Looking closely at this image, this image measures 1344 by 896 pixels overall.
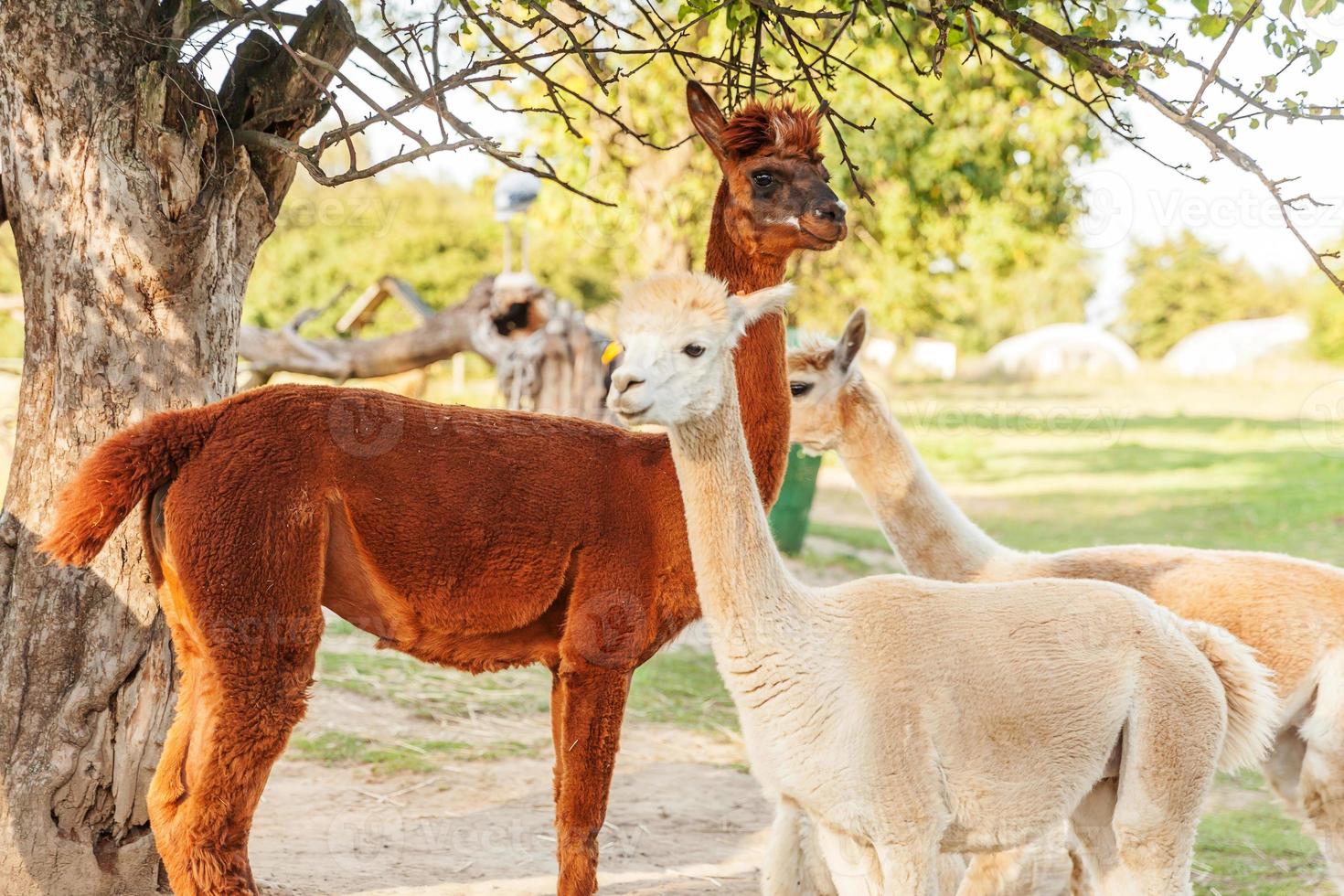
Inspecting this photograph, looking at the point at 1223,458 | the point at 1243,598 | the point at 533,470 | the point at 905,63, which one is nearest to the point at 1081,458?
the point at 1223,458

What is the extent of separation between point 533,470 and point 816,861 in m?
1.72

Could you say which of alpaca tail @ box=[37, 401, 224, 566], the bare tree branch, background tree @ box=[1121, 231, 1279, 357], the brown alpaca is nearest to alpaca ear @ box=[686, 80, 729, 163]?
the brown alpaca

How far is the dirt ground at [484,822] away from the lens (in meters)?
4.66

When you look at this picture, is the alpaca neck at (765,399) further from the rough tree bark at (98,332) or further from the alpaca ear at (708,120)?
the rough tree bark at (98,332)

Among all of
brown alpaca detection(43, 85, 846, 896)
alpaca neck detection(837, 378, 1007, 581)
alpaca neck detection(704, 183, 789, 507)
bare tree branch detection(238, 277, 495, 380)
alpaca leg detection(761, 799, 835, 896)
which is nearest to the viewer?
brown alpaca detection(43, 85, 846, 896)

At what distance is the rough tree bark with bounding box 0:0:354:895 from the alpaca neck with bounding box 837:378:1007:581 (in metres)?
2.56

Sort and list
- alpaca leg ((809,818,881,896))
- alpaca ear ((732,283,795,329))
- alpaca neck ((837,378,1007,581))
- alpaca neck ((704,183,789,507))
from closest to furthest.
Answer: alpaca ear ((732,283,795,329)), alpaca leg ((809,818,881,896)), alpaca neck ((704,183,789,507)), alpaca neck ((837,378,1007,581))

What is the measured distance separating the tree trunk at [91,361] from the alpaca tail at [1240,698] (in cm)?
314

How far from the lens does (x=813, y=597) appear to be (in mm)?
3316

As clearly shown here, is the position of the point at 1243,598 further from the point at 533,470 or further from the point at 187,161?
the point at 187,161

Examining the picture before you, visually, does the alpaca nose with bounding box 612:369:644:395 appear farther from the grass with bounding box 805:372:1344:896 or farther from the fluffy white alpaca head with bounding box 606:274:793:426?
the grass with bounding box 805:372:1344:896

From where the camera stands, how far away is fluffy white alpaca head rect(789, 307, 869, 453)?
532cm

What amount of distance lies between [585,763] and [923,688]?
109cm

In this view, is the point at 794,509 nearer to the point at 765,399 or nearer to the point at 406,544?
the point at 765,399
